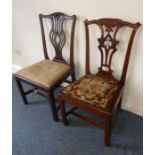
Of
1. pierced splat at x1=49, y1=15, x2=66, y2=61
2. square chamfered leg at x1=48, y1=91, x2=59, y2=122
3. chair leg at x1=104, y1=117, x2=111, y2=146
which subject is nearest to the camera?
chair leg at x1=104, y1=117, x2=111, y2=146

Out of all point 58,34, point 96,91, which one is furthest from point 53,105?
point 58,34

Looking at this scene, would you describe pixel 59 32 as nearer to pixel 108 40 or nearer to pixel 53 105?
pixel 108 40

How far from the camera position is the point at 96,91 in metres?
1.52

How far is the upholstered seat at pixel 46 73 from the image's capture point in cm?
170

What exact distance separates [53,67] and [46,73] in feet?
0.40

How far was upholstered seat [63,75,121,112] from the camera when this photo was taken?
143 centimetres

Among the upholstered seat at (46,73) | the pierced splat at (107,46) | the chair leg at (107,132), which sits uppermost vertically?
the pierced splat at (107,46)

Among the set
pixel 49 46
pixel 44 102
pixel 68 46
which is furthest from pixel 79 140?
pixel 49 46

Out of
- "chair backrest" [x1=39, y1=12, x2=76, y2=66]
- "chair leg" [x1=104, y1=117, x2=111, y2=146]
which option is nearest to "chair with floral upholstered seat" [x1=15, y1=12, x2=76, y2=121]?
"chair backrest" [x1=39, y1=12, x2=76, y2=66]

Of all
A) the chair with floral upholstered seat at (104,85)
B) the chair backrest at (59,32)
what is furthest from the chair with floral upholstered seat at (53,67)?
the chair with floral upholstered seat at (104,85)

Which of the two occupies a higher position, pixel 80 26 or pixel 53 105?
pixel 80 26

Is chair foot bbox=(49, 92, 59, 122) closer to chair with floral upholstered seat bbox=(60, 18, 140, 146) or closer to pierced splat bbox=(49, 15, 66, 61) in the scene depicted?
chair with floral upholstered seat bbox=(60, 18, 140, 146)

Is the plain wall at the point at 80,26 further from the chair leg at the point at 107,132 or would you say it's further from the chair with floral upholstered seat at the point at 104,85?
the chair leg at the point at 107,132

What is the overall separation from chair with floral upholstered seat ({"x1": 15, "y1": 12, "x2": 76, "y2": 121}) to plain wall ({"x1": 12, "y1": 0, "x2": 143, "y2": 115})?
9cm
